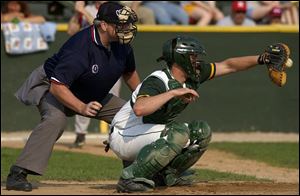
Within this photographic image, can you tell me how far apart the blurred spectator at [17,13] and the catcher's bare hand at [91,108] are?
21.0 ft

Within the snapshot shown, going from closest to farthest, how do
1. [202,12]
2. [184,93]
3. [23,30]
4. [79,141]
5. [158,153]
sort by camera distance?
[184,93] < [158,153] < [79,141] < [23,30] < [202,12]

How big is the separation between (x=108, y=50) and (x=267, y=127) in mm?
7341

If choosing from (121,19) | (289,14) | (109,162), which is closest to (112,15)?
(121,19)

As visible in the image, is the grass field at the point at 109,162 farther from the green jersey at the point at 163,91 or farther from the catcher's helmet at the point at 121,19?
→ the catcher's helmet at the point at 121,19

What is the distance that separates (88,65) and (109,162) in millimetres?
3808

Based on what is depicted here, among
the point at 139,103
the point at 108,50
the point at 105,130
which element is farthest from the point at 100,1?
the point at 139,103

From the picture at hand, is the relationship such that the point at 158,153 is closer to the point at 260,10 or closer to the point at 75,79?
the point at 75,79

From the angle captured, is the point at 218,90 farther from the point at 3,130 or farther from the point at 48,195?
the point at 48,195

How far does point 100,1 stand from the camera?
42.3ft

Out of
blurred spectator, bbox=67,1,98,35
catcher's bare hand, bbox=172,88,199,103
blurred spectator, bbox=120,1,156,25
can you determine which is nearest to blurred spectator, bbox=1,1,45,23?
blurred spectator, bbox=67,1,98,35

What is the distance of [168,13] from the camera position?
15016mm

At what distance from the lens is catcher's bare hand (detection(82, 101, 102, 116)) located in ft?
24.8

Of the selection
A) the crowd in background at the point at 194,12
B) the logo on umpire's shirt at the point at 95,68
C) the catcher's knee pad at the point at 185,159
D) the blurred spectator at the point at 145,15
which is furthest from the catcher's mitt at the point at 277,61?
the blurred spectator at the point at 145,15

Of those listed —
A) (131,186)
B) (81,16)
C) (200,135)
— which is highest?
(200,135)
